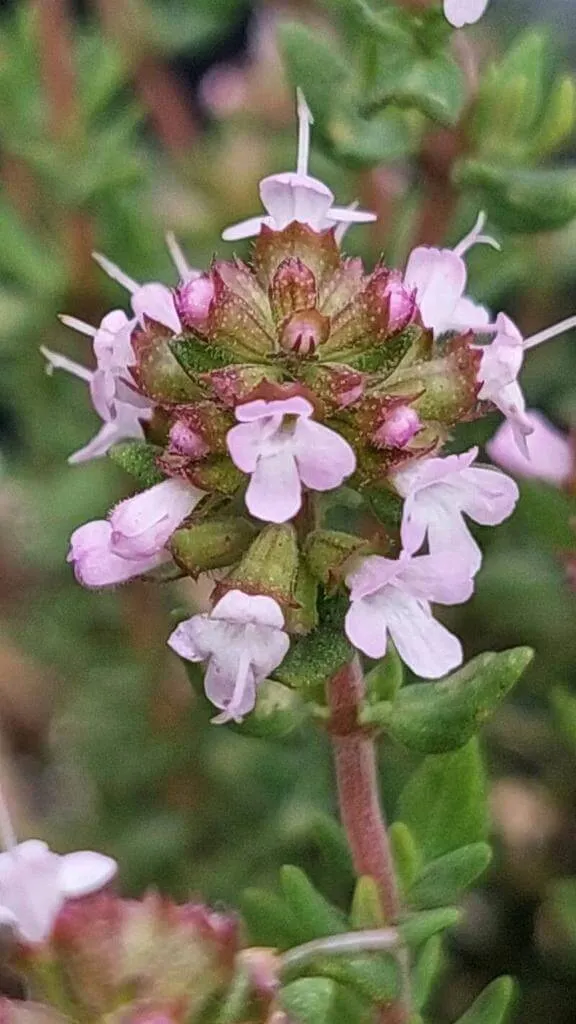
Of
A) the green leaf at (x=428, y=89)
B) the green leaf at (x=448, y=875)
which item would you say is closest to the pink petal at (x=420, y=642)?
the green leaf at (x=448, y=875)

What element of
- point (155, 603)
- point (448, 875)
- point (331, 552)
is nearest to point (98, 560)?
point (331, 552)

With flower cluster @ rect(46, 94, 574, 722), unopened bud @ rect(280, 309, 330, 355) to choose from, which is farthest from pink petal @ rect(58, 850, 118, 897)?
unopened bud @ rect(280, 309, 330, 355)

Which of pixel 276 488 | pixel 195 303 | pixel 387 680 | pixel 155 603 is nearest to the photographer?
pixel 276 488

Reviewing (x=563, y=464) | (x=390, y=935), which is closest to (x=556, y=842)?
(x=563, y=464)

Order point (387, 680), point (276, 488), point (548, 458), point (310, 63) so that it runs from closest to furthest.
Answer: point (276, 488) < point (387, 680) < point (548, 458) < point (310, 63)

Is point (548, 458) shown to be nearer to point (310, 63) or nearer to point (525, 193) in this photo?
point (525, 193)
